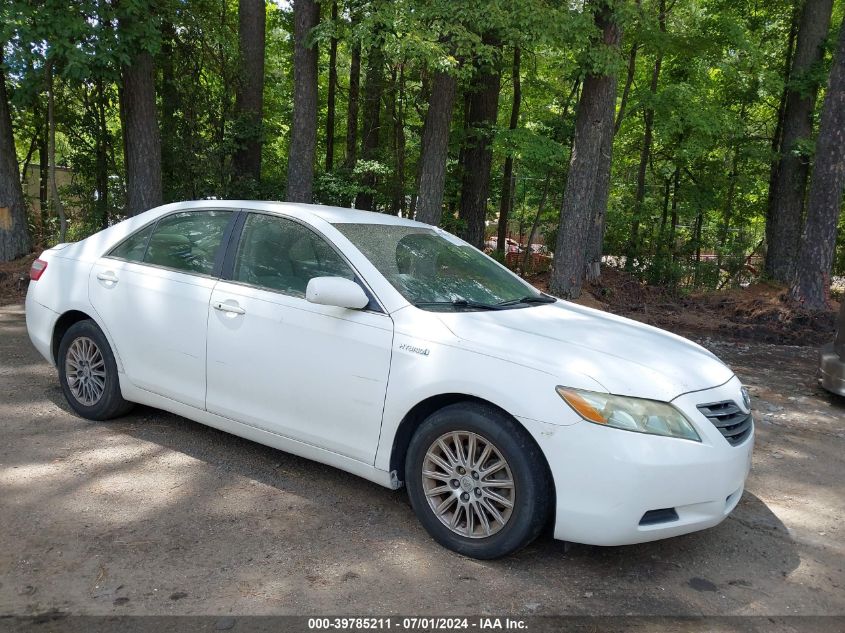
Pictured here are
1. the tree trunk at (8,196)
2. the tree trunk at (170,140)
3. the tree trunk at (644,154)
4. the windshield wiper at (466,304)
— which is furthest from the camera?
the tree trunk at (644,154)

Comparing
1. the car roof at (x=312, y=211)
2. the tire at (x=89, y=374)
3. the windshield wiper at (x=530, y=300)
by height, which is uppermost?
the car roof at (x=312, y=211)

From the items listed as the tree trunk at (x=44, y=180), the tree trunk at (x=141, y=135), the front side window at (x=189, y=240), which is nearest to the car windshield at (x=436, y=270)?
the front side window at (x=189, y=240)

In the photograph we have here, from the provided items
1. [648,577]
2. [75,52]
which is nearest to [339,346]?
[648,577]

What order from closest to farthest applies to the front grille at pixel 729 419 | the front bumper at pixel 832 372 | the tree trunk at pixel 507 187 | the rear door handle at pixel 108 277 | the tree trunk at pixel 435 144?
A: the front grille at pixel 729 419 < the rear door handle at pixel 108 277 < the front bumper at pixel 832 372 < the tree trunk at pixel 435 144 < the tree trunk at pixel 507 187

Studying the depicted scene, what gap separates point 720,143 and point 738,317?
9053mm

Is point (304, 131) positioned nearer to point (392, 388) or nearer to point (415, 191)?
point (415, 191)

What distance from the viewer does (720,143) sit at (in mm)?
18906

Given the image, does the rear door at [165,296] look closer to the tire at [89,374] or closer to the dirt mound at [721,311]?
the tire at [89,374]

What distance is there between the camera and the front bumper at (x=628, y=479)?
308 centimetres

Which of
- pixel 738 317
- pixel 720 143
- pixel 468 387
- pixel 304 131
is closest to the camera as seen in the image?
pixel 468 387

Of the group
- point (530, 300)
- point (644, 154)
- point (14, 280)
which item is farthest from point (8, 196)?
point (644, 154)

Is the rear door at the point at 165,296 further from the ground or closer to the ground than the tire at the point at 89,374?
further from the ground

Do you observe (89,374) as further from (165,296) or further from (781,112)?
(781,112)

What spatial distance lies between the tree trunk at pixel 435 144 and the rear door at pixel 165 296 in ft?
26.1
